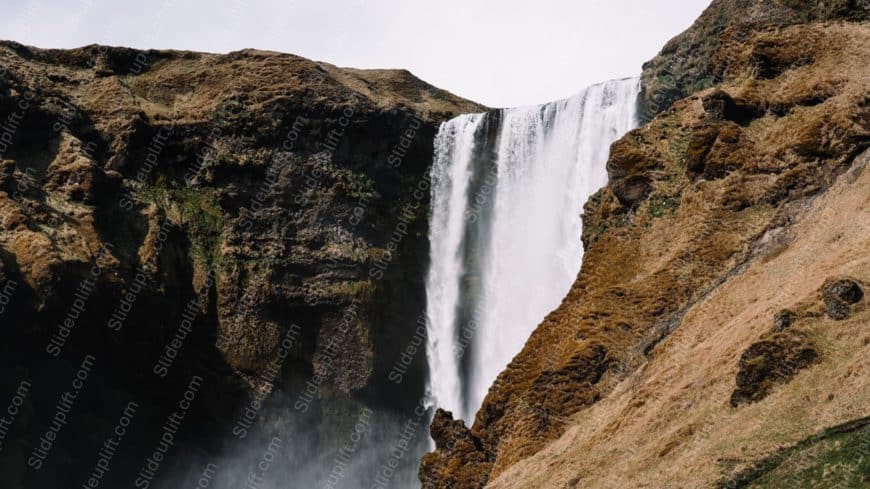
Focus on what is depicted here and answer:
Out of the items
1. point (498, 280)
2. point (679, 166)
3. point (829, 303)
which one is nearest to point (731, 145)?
point (679, 166)

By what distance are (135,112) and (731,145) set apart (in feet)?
112

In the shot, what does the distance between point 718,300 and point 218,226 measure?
33.8 meters

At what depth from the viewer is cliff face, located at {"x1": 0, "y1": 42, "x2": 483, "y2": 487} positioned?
45312 mm

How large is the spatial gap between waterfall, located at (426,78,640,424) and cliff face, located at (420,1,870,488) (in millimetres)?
15471

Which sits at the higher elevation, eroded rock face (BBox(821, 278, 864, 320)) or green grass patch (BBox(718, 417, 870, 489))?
eroded rock face (BBox(821, 278, 864, 320))

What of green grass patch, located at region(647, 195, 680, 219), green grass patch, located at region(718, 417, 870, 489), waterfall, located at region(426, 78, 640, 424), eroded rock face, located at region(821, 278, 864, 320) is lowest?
green grass patch, located at region(718, 417, 870, 489)

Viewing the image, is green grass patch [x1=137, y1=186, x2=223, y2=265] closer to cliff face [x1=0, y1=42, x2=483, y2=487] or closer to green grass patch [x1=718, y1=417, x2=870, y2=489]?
cliff face [x1=0, y1=42, x2=483, y2=487]

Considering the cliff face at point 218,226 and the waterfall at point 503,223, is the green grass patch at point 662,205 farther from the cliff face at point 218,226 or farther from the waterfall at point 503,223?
the cliff face at point 218,226

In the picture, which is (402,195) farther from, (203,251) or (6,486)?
(6,486)

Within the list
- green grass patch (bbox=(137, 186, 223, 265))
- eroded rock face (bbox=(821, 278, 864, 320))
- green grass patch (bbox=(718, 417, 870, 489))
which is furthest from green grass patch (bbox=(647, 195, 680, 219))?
green grass patch (bbox=(137, 186, 223, 265))

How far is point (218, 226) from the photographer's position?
5072 centimetres

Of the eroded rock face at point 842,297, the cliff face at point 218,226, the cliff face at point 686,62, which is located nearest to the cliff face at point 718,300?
the eroded rock face at point 842,297

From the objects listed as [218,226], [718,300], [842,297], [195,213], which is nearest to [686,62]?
[218,226]

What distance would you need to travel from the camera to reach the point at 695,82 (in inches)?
1683
